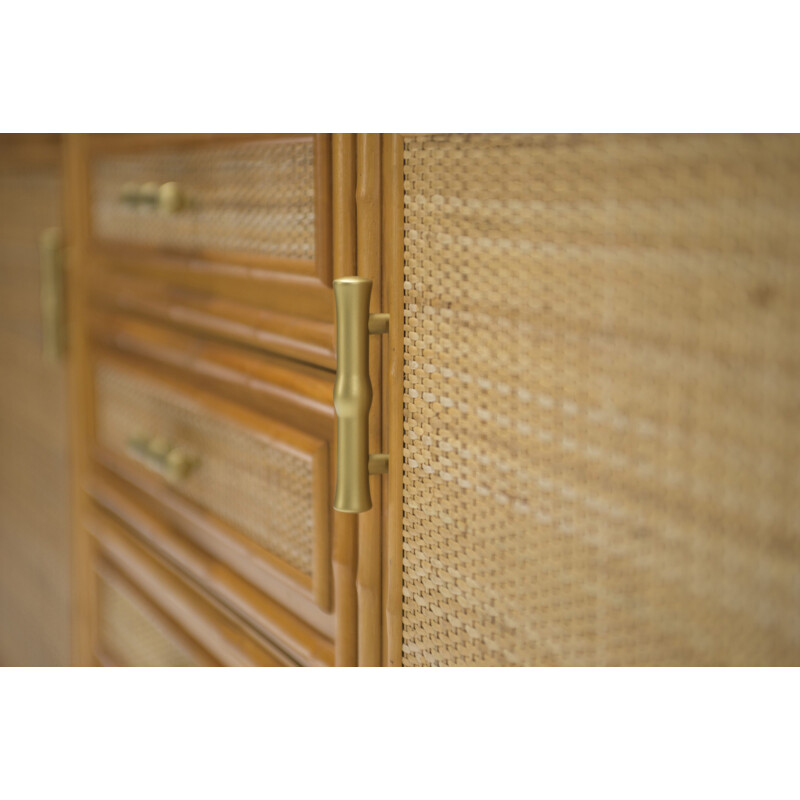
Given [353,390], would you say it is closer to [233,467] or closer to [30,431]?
[233,467]

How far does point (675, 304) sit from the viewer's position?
372mm

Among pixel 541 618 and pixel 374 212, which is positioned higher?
pixel 374 212

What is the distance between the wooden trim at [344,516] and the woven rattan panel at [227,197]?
0.02 meters

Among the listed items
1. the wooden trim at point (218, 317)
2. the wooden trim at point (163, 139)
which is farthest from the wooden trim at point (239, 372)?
the wooden trim at point (163, 139)

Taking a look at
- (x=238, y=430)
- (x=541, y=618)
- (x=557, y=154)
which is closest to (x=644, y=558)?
(x=541, y=618)

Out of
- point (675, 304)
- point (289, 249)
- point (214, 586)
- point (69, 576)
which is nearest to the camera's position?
point (675, 304)

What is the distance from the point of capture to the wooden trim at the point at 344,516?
467 mm

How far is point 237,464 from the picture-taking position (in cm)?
58

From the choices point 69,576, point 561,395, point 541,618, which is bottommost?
point 69,576

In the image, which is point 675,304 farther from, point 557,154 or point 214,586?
point 214,586

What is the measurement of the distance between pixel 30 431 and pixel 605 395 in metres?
0.62

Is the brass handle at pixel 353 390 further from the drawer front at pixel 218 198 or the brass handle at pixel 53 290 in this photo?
the brass handle at pixel 53 290

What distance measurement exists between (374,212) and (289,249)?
0.07 m

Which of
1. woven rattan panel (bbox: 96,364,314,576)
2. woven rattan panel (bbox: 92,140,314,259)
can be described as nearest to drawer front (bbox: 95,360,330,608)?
woven rattan panel (bbox: 96,364,314,576)
